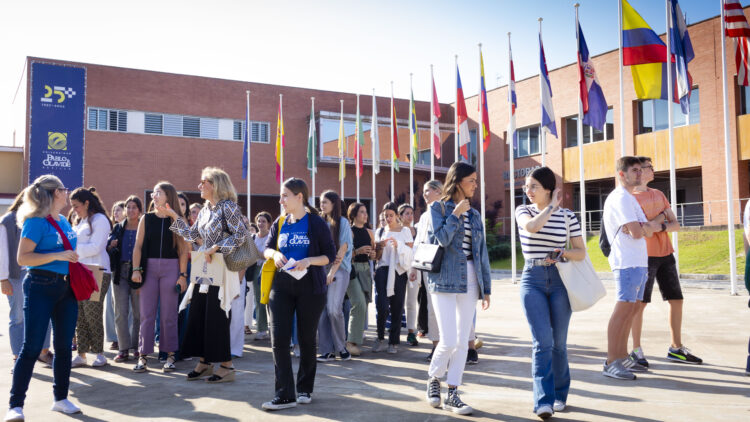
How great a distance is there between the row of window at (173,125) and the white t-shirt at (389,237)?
22523 mm

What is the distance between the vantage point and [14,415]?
434cm

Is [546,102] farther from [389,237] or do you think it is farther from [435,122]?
[389,237]

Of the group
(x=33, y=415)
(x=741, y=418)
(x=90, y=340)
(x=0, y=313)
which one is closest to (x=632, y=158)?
(x=741, y=418)

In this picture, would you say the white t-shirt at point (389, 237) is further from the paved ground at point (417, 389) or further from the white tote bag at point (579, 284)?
the white tote bag at point (579, 284)

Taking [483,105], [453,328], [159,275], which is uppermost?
[483,105]

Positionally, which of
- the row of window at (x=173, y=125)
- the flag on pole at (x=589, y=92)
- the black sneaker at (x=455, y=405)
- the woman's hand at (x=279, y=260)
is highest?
the row of window at (x=173, y=125)

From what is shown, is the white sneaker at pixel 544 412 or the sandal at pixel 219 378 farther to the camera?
the sandal at pixel 219 378

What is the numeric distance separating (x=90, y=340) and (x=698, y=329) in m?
8.11

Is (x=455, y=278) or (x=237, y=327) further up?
(x=455, y=278)

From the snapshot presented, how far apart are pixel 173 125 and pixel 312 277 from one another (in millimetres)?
26119

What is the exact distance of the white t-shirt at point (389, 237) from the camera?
25.6 feet

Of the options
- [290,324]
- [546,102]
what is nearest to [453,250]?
[290,324]

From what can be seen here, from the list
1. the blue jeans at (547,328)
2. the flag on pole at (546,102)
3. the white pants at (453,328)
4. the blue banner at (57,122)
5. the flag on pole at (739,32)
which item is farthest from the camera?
the blue banner at (57,122)

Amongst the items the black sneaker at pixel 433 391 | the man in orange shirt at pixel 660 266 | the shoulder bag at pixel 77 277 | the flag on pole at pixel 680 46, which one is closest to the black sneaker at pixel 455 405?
the black sneaker at pixel 433 391
